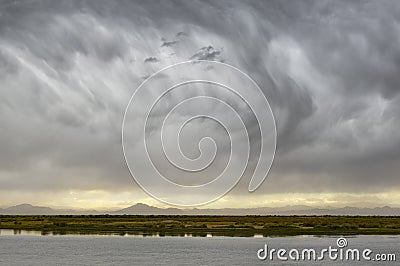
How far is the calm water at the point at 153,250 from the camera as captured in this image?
5597 centimetres

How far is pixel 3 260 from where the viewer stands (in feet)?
187

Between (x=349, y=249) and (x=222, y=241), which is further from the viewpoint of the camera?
(x=222, y=241)

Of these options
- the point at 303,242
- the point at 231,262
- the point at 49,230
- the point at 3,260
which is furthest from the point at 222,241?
the point at 49,230

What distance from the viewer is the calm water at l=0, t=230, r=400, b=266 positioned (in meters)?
56.0

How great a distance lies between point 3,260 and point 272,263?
27399 millimetres

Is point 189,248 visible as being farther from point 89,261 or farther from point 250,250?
point 89,261

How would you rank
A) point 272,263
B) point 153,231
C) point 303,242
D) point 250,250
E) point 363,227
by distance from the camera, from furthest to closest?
point 363,227 → point 153,231 → point 303,242 → point 250,250 → point 272,263

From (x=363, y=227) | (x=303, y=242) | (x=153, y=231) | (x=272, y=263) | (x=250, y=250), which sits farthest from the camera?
(x=363, y=227)

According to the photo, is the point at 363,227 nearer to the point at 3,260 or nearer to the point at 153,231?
the point at 153,231

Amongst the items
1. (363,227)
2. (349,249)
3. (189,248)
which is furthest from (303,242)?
(363,227)

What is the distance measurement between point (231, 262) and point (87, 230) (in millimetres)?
57365

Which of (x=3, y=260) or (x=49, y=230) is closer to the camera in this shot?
(x=3, y=260)

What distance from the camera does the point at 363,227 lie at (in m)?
112

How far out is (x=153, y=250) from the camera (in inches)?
2621
